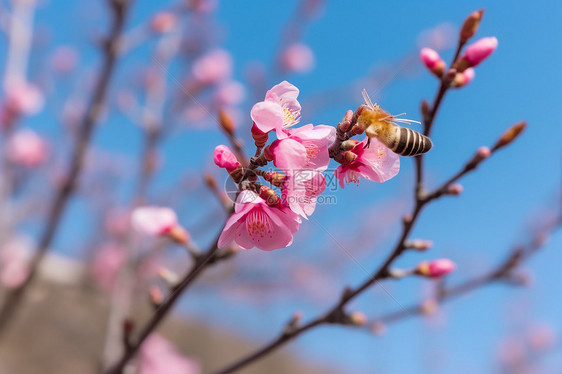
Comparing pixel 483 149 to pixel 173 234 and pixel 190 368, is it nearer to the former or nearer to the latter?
pixel 173 234

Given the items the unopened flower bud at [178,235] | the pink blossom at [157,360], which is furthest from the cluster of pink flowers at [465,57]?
the pink blossom at [157,360]

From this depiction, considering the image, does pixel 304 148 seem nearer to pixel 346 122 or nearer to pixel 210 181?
pixel 346 122

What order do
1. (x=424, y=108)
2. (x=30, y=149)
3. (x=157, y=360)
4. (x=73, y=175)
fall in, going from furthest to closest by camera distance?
(x=30, y=149) < (x=157, y=360) < (x=73, y=175) < (x=424, y=108)

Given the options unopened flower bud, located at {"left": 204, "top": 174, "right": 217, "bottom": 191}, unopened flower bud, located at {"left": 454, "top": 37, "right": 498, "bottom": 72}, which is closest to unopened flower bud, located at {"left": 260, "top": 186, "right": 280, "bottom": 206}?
unopened flower bud, located at {"left": 204, "top": 174, "right": 217, "bottom": 191}

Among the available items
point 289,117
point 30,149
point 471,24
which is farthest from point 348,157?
point 30,149

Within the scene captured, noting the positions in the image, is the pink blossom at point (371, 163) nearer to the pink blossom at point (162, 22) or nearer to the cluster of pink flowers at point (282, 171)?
the cluster of pink flowers at point (282, 171)

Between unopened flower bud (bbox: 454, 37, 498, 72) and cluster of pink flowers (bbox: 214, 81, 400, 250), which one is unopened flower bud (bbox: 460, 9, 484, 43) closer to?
unopened flower bud (bbox: 454, 37, 498, 72)

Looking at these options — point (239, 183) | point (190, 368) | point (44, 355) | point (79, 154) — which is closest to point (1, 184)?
point (79, 154)
